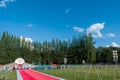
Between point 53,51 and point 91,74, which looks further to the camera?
point 53,51

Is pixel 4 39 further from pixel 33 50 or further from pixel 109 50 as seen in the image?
pixel 109 50

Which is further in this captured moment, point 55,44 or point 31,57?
point 55,44

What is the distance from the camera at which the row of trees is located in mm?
120544

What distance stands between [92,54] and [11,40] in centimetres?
3836

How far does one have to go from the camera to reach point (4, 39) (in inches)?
4961

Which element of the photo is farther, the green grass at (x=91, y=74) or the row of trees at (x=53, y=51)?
the row of trees at (x=53, y=51)

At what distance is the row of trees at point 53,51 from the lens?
121m

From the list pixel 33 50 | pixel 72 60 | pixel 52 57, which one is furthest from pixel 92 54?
pixel 33 50

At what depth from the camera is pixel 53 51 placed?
136m

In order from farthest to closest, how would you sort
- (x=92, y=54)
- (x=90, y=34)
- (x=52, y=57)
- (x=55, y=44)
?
(x=55, y=44) < (x=52, y=57) < (x=90, y=34) < (x=92, y=54)

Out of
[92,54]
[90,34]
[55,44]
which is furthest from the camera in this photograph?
[55,44]

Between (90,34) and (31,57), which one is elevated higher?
(90,34)

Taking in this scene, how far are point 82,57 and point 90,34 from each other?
36.3 ft

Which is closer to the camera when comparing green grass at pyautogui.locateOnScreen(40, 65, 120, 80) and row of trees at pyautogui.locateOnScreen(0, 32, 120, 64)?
green grass at pyautogui.locateOnScreen(40, 65, 120, 80)
